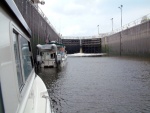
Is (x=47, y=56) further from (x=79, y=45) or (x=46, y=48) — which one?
(x=79, y=45)

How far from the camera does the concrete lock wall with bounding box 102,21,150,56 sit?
34.4 m

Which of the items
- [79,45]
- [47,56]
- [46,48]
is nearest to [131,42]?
[79,45]

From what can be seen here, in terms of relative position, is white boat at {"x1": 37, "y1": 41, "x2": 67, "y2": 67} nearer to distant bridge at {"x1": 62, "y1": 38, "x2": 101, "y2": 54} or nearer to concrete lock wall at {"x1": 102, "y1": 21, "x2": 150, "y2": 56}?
concrete lock wall at {"x1": 102, "y1": 21, "x2": 150, "y2": 56}

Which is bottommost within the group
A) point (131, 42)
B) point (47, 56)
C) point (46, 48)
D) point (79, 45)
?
point (47, 56)

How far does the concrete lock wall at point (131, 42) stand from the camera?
34.4 metres

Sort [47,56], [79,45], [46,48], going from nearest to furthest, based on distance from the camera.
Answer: [46,48], [47,56], [79,45]

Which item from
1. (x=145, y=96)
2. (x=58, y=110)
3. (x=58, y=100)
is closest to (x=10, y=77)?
(x=58, y=110)

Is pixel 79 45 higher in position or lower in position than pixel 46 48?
lower

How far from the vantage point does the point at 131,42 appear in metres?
42.4

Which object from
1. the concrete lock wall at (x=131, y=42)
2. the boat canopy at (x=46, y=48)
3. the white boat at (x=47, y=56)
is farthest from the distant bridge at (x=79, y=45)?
the boat canopy at (x=46, y=48)

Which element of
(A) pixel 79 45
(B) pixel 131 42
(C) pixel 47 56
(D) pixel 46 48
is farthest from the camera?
(A) pixel 79 45

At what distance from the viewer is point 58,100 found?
9.33 metres

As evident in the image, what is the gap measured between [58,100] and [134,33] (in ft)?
111

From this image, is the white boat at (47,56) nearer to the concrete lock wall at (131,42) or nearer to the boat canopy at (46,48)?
the boat canopy at (46,48)
